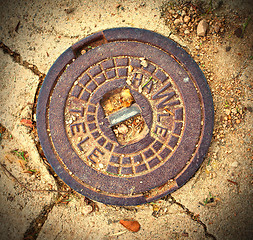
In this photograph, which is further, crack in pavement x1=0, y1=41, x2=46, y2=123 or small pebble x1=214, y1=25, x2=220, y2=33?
crack in pavement x1=0, y1=41, x2=46, y2=123

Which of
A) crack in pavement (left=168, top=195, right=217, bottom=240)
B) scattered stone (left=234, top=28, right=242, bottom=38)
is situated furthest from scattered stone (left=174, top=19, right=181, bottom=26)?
crack in pavement (left=168, top=195, right=217, bottom=240)

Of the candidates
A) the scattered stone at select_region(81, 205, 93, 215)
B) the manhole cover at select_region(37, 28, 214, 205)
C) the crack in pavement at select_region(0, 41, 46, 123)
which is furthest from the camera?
the crack in pavement at select_region(0, 41, 46, 123)

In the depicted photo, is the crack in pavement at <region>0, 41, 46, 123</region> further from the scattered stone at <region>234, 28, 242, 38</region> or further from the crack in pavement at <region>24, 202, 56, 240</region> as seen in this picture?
the scattered stone at <region>234, 28, 242, 38</region>

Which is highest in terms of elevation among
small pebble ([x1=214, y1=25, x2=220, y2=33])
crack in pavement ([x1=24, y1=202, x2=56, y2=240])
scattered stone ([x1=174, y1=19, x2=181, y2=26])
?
scattered stone ([x1=174, y1=19, x2=181, y2=26])

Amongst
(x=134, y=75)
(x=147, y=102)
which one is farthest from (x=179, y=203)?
(x=134, y=75)

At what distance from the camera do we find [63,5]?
2.21m

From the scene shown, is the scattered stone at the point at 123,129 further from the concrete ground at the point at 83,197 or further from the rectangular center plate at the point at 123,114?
the concrete ground at the point at 83,197

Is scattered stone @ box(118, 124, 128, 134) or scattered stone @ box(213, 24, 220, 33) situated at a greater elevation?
scattered stone @ box(213, 24, 220, 33)

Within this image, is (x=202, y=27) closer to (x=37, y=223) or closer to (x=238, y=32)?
(x=238, y=32)

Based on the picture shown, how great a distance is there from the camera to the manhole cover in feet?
6.18

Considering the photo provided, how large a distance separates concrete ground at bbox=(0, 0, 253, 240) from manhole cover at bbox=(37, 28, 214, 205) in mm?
207

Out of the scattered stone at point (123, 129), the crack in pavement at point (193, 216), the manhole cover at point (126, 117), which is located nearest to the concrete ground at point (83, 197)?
the crack in pavement at point (193, 216)

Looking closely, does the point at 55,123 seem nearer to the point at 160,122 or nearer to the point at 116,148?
the point at 116,148

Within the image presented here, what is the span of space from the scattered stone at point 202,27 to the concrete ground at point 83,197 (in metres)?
0.07
